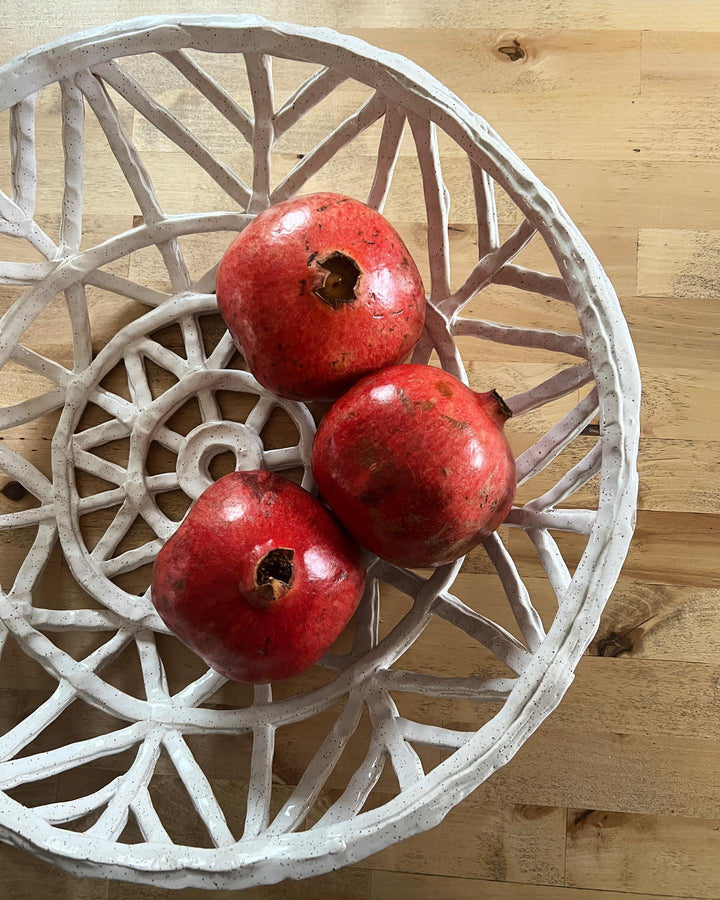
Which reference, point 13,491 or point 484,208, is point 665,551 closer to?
point 484,208

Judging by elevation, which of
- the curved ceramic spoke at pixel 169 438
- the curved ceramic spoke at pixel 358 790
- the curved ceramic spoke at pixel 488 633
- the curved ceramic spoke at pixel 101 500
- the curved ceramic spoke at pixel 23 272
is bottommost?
the curved ceramic spoke at pixel 358 790

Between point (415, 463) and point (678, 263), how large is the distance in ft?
1.45

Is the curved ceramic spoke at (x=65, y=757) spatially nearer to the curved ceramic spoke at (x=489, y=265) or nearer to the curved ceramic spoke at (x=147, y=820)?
the curved ceramic spoke at (x=147, y=820)

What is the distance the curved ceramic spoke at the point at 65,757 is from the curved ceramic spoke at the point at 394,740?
0.67 feet

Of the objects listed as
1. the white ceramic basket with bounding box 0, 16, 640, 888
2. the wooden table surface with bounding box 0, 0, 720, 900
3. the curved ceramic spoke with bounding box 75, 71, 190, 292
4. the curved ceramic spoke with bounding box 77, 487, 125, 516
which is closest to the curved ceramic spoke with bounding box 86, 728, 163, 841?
the white ceramic basket with bounding box 0, 16, 640, 888

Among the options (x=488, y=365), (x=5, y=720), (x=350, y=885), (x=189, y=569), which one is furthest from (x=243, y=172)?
(x=350, y=885)

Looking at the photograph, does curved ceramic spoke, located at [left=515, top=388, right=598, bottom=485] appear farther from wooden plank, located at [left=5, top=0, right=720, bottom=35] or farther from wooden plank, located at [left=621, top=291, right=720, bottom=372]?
wooden plank, located at [left=5, top=0, right=720, bottom=35]

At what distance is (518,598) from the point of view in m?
0.65

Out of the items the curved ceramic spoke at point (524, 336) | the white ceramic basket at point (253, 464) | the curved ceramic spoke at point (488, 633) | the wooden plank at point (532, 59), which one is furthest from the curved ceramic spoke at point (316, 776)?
the wooden plank at point (532, 59)

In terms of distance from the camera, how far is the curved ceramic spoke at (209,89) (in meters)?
0.65

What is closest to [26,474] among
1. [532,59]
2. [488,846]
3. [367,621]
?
[367,621]

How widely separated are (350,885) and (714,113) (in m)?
0.86

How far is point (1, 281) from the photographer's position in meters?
0.72

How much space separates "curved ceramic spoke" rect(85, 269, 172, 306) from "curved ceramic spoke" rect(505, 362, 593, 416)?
35cm
